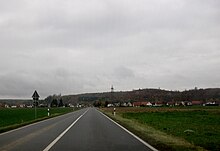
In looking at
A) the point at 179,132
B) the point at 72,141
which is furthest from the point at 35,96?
the point at 72,141

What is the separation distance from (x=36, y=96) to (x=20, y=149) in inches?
1160

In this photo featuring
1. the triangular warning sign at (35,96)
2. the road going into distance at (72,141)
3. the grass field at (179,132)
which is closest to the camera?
the road going into distance at (72,141)

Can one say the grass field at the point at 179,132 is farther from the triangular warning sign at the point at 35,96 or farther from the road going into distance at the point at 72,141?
the triangular warning sign at the point at 35,96

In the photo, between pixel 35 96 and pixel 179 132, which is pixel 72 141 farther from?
pixel 35 96

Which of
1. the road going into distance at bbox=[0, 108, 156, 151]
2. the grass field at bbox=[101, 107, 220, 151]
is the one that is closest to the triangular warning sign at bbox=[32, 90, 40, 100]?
the grass field at bbox=[101, 107, 220, 151]

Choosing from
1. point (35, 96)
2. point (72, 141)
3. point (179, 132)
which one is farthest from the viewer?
Answer: point (35, 96)

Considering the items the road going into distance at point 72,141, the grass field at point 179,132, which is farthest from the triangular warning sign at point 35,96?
the road going into distance at point 72,141

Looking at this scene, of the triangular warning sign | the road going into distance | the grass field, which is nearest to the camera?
the road going into distance

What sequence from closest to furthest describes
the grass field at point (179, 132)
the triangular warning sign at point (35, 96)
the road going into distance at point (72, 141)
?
the road going into distance at point (72, 141) < the grass field at point (179, 132) < the triangular warning sign at point (35, 96)

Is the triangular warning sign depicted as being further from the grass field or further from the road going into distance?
the road going into distance

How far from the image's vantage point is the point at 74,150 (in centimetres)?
1351

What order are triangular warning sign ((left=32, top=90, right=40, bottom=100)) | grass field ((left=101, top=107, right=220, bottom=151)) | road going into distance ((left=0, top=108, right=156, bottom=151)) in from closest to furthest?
road going into distance ((left=0, top=108, right=156, bottom=151)), grass field ((left=101, top=107, right=220, bottom=151)), triangular warning sign ((left=32, top=90, right=40, bottom=100))

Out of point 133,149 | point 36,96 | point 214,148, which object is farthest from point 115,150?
point 36,96

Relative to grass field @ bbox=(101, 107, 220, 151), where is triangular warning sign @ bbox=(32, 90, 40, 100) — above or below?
above
